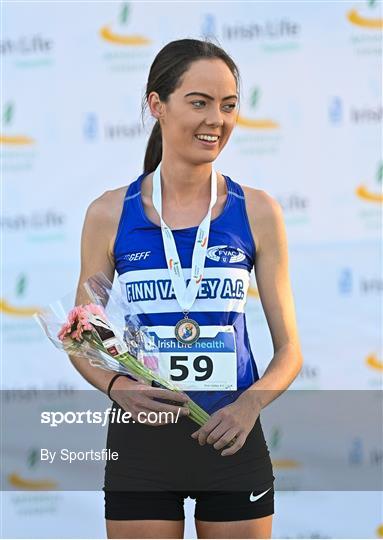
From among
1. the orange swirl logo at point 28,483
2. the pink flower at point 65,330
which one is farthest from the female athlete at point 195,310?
the orange swirl logo at point 28,483

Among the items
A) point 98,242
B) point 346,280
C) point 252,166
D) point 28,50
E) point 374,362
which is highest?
point 28,50

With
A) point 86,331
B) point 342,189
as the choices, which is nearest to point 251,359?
point 86,331

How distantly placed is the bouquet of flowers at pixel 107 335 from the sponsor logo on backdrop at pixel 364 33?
2070 millimetres

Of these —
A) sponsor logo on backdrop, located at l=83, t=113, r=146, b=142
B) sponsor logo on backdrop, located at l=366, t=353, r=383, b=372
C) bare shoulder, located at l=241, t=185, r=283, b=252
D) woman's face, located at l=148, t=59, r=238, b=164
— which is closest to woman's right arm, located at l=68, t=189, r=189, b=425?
woman's face, located at l=148, t=59, r=238, b=164

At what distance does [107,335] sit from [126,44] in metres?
2.10

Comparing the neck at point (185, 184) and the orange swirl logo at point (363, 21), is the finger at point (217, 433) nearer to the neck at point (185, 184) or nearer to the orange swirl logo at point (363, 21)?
the neck at point (185, 184)

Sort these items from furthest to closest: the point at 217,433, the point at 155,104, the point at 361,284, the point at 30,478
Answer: the point at 30,478 < the point at 361,284 < the point at 155,104 < the point at 217,433

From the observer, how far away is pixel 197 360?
2.64 metres

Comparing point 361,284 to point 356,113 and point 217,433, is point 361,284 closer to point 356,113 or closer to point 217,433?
point 356,113

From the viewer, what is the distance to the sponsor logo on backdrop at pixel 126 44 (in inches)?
172

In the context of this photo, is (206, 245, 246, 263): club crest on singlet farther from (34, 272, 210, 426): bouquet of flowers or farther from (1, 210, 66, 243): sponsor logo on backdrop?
(1, 210, 66, 243): sponsor logo on backdrop

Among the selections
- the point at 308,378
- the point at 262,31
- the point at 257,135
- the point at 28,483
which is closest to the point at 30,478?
the point at 28,483

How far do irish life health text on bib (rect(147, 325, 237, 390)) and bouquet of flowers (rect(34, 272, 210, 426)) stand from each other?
0.09 feet

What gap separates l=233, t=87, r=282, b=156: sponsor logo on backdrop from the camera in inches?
171
